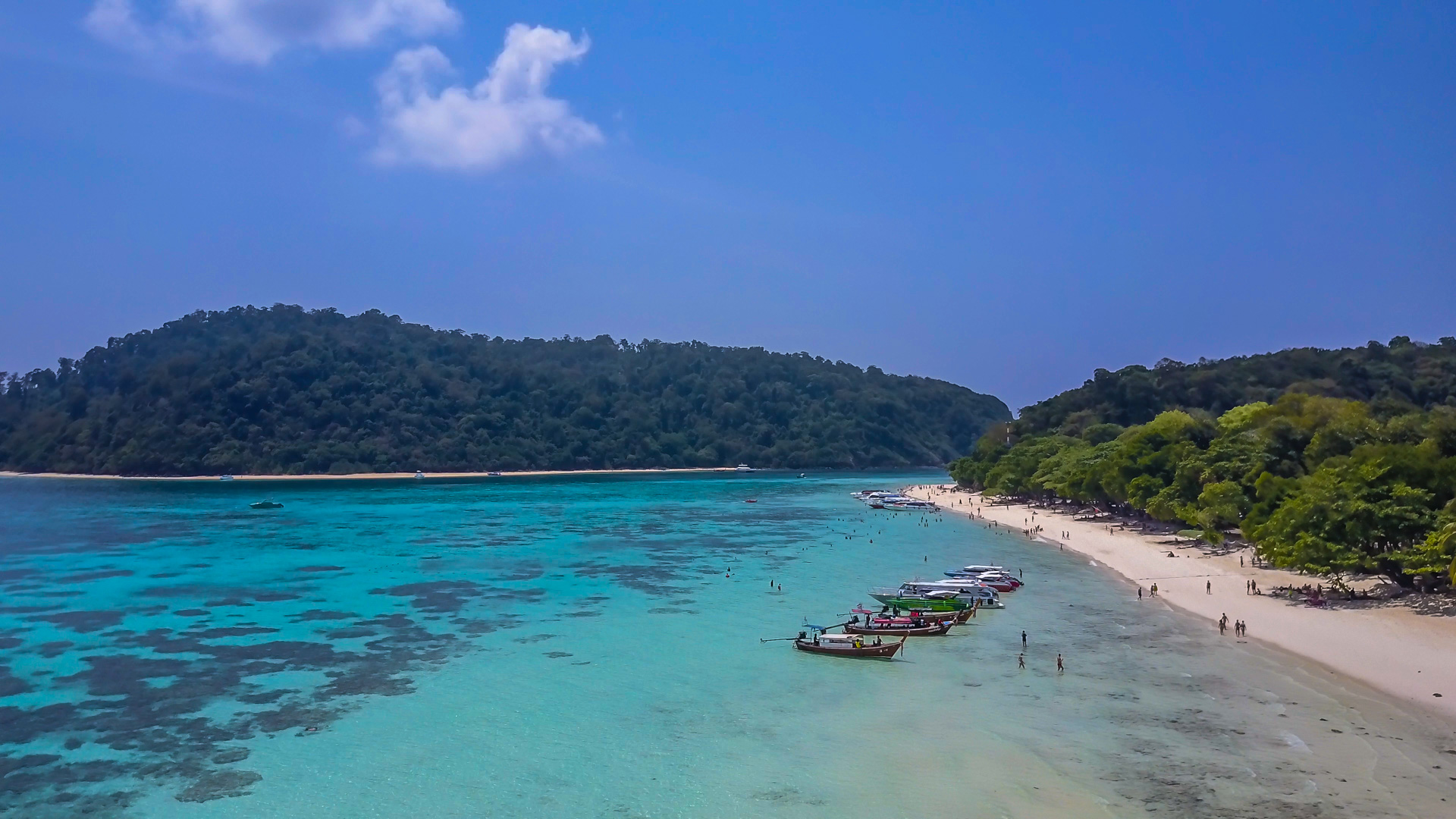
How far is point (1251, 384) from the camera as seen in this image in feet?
458

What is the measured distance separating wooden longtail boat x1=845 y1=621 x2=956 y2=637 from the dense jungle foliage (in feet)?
47.4

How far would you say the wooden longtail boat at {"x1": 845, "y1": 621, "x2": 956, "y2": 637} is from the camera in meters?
36.5

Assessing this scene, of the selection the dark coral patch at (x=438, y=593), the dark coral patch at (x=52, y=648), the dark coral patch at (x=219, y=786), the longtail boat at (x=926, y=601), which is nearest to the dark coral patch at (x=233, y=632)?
the dark coral patch at (x=52, y=648)

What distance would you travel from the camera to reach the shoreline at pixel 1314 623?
2791cm

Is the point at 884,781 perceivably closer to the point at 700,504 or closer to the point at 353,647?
the point at 353,647

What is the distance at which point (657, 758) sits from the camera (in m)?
23.5

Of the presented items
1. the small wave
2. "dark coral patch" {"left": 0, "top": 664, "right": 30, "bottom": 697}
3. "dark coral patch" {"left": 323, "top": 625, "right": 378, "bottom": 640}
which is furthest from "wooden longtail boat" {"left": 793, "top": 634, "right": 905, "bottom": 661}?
"dark coral patch" {"left": 0, "top": 664, "right": 30, "bottom": 697}

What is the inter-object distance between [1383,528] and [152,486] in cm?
16342

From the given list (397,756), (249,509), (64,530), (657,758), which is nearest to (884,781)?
(657,758)

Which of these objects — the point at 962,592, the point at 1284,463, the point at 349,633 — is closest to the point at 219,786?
the point at 349,633

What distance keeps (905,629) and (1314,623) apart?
1535cm

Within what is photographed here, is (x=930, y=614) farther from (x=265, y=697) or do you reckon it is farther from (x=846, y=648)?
(x=265, y=697)

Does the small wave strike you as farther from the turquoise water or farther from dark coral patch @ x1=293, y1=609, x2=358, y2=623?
dark coral patch @ x1=293, y1=609, x2=358, y2=623

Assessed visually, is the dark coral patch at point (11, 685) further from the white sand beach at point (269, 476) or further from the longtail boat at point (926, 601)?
the white sand beach at point (269, 476)
